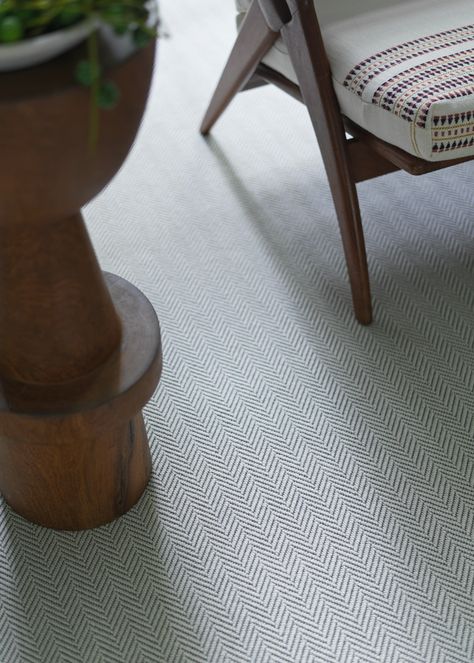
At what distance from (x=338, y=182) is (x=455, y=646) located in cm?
76

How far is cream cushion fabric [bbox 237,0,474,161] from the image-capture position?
4.19 ft

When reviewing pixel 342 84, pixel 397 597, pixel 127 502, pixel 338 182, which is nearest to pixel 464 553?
pixel 397 597

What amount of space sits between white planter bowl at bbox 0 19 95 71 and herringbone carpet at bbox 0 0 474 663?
27.4 inches

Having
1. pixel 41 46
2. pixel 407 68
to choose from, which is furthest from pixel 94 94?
pixel 407 68

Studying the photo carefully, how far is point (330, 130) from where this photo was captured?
144cm

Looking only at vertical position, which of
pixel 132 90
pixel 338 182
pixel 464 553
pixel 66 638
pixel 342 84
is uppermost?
pixel 132 90

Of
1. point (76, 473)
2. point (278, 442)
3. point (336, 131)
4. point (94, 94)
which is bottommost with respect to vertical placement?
point (278, 442)

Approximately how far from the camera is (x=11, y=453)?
1162 millimetres

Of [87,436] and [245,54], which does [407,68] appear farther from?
[87,436]

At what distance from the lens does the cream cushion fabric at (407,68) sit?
1.28m

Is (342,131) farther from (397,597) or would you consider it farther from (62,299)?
(397,597)

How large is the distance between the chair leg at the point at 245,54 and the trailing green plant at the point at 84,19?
0.75 meters

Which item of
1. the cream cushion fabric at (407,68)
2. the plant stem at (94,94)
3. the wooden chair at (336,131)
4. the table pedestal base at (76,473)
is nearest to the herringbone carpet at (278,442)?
the table pedestal base at (76,473)

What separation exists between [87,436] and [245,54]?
0.89 meters
